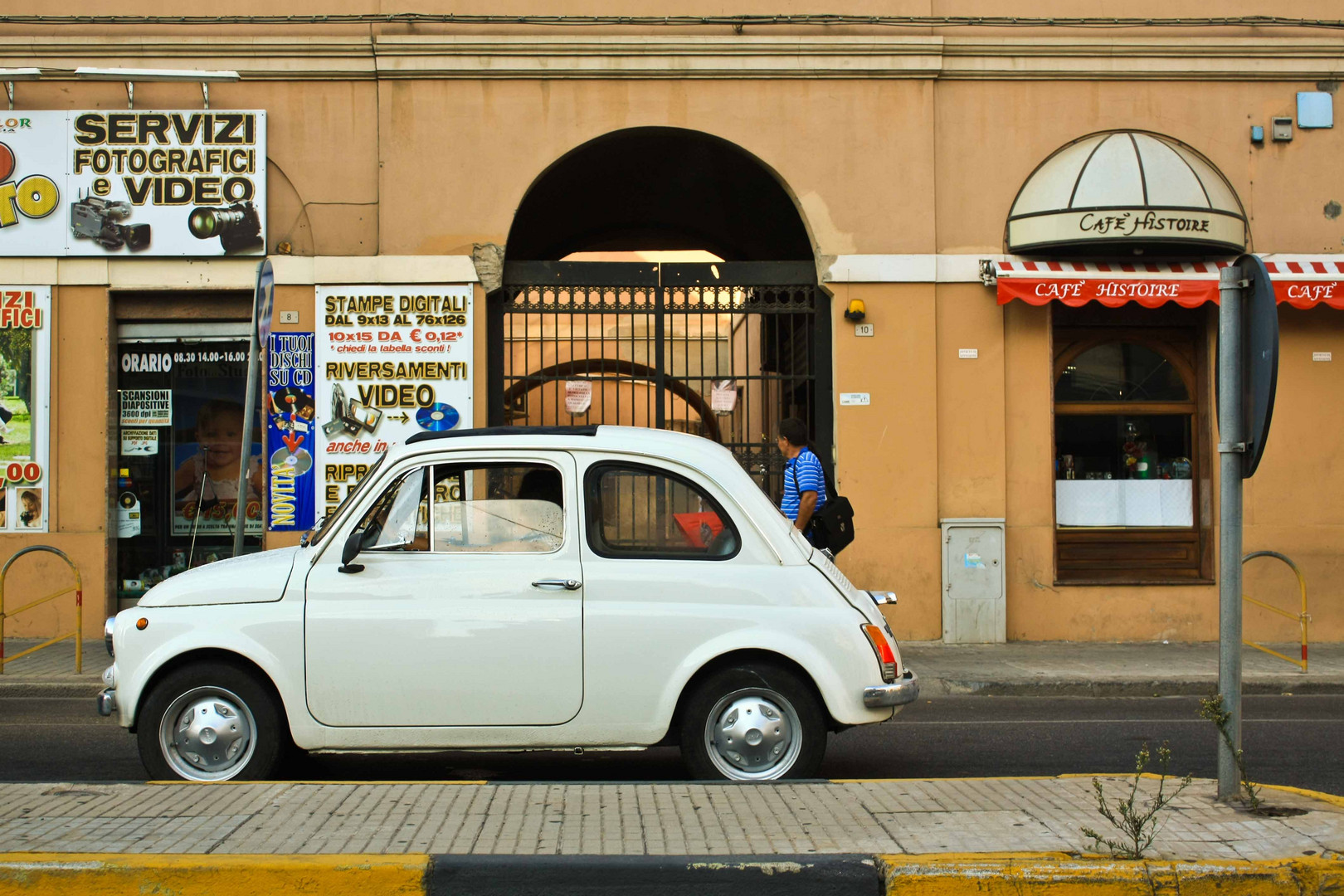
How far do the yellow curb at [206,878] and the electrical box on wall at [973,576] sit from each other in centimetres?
872

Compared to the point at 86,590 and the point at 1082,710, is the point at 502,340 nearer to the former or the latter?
the point at 86,590

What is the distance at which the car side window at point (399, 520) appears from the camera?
582 cm

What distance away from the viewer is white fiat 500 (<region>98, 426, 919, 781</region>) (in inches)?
222

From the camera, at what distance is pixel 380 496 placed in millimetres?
5848

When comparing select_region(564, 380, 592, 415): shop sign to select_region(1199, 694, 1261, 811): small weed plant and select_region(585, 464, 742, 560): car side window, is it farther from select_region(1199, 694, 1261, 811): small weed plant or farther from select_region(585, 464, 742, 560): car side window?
select_region(1199, 694, 1261, 811): small weed plant

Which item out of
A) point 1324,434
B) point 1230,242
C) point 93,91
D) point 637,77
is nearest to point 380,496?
point 637,77

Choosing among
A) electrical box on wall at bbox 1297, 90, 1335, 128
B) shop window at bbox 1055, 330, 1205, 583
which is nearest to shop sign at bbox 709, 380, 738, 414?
shop window at bbox 1055, 330, 1205, 583

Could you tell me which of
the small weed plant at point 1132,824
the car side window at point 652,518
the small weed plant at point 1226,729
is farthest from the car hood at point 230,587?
the small weed plant at point 1226,729

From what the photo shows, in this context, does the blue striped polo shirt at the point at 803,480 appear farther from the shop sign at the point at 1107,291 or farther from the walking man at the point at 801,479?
the shop sign at the point at 1107,291

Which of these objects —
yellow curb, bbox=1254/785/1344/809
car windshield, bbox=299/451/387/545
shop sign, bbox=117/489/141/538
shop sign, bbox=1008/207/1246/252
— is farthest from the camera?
shop sign, bbox=117/489/141/538

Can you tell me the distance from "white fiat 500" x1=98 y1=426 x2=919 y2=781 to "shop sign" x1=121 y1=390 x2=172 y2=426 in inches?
294

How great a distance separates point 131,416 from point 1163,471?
10852mm

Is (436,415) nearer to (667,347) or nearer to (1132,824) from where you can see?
(667,347)

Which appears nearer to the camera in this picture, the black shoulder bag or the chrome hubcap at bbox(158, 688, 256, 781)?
the chrome hubcap at bbox(158, 688, 256, 781)
